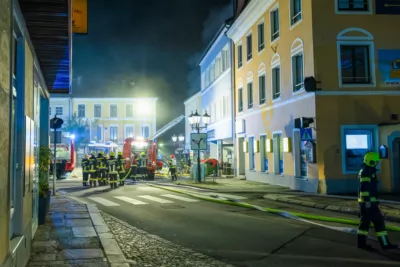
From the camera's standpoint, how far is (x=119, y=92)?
62.3 metres

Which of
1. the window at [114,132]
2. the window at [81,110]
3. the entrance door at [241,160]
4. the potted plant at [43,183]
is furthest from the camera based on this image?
the window at [114,132]

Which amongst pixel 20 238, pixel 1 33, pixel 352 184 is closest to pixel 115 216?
pixel 20 238

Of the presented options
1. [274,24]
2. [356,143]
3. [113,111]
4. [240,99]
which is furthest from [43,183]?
[113,111]

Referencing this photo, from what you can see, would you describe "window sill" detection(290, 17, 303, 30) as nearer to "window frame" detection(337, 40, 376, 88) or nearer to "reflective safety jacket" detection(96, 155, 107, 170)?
"window frame" detection(337, 40, 376, 88)

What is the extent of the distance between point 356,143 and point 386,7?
228 inches

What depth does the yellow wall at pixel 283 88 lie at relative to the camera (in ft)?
55.9

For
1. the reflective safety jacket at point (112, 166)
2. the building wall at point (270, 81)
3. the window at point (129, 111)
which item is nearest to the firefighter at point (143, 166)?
the reflective safety jacket at point (112, 166)

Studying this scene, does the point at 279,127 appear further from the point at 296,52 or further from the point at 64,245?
the point at 64,245

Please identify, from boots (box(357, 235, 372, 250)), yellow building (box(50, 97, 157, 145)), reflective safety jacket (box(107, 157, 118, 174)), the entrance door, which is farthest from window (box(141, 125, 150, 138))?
boots (box(357, 235, 372, 250))

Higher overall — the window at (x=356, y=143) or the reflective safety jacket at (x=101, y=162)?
the window at (x=356, y=143)

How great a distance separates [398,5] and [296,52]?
4.50 meters

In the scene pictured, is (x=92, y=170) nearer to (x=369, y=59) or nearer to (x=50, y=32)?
(x=369, y=59)

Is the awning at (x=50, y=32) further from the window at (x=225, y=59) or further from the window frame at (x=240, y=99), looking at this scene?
the window at (x=225, y=59)

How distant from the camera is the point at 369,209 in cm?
746
